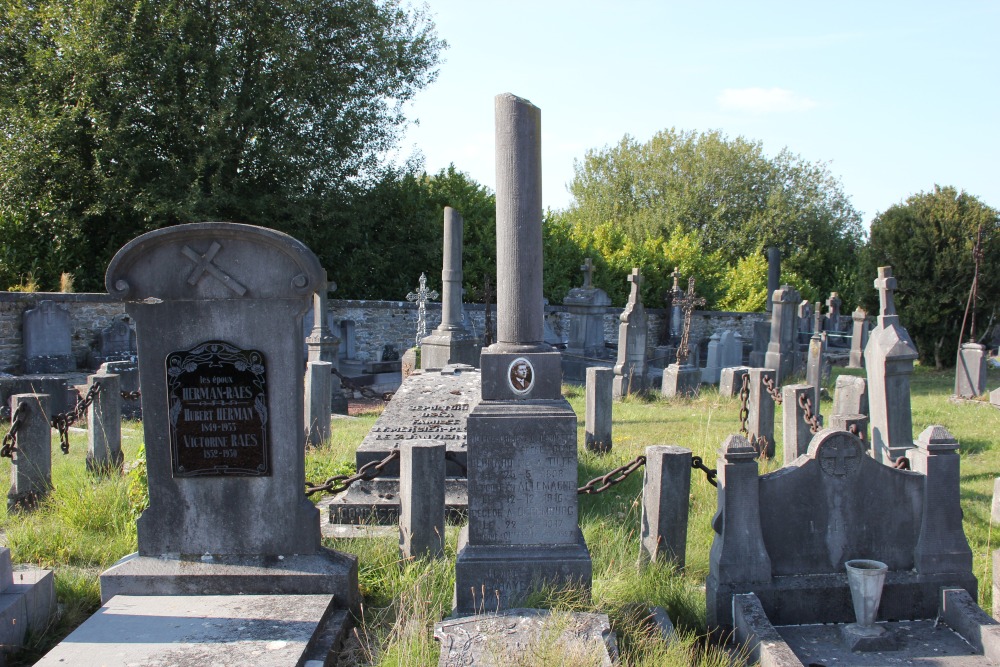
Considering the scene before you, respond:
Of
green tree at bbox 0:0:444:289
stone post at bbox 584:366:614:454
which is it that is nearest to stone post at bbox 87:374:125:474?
stone post at bbox 584:366:614:454

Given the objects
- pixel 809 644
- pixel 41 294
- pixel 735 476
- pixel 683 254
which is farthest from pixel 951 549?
pixel 683 254

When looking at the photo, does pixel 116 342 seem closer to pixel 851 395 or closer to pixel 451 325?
pixel 451 325

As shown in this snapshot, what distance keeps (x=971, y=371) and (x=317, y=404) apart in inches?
523

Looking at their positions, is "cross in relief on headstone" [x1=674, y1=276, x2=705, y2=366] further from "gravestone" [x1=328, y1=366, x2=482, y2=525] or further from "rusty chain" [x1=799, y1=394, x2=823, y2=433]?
"gravestone" [x1=328, y1=366, x2=482, y2=525]

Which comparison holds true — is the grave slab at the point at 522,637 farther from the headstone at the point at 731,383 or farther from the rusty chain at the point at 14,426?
the headstone at the point at 731,383

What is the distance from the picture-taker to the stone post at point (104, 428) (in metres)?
7.16

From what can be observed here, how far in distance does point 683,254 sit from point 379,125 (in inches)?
576

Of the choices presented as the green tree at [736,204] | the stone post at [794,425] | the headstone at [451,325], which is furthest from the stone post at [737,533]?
the green tree at [736,204]

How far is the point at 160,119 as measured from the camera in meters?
18.7

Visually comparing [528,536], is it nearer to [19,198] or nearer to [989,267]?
[19,198]

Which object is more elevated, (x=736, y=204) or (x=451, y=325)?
(x=736, y=204)

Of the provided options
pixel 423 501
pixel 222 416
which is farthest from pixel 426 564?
pixel 222 416

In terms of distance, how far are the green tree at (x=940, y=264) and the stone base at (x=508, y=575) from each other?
68.0 feet

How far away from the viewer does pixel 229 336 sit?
448 cm
